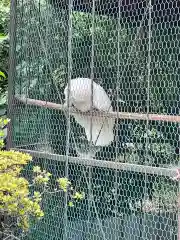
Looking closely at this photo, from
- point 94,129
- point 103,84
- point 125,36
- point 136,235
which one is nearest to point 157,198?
point 136,235

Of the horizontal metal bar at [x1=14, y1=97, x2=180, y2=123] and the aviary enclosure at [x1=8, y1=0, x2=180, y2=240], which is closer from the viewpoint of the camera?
the horizontal metal bar at [x1=14, y1=97, x2=180, y2=123]

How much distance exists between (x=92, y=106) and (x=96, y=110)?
79mm

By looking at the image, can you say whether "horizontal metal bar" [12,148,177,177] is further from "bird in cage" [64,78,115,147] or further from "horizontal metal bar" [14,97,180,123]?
"horizontal metal bar" [14,97,180,123]

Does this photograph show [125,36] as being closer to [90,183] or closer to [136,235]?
[90,183]

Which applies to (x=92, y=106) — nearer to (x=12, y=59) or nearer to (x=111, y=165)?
(x=111, y=165)

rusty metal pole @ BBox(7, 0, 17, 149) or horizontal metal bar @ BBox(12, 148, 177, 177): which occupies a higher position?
rusty metal pole @ BBox(7, 0, 17, 149)

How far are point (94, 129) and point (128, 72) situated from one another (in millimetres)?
547

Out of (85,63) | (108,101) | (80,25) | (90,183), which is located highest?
(80,25)

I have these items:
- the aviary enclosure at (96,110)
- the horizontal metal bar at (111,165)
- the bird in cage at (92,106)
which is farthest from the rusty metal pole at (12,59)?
the bird in cage at (92,106)

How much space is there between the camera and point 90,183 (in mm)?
3014

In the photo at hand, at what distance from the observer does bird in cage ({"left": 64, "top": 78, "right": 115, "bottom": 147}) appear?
10.0 ft

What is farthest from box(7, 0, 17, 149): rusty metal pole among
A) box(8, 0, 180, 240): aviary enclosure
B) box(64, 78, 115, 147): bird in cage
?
box(64, 78, 115, 147): bird in cage

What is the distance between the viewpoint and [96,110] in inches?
122

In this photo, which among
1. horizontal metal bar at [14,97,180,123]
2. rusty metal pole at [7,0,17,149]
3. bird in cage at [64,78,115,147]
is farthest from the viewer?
rusty metal pole at [7,0,17,149]
